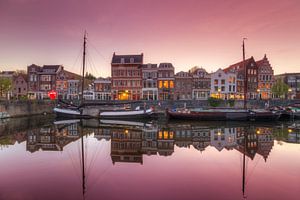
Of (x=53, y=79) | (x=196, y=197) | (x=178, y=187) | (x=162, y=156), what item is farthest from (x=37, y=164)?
(x=53, y=79)

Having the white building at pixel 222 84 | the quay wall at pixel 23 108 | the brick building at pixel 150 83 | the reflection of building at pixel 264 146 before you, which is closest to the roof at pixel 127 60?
the brick building at pixel 150 83

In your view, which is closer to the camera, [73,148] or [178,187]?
[178,187]

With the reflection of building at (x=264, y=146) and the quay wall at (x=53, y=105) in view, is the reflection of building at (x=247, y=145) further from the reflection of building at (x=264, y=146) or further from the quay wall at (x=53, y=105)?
the quay wall at (x=53, y=105)

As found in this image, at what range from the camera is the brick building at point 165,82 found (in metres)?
62.9

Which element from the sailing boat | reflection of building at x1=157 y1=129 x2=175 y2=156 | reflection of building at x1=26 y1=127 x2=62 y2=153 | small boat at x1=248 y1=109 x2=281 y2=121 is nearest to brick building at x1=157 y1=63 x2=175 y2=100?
the sailing boat

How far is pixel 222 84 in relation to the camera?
6588cm

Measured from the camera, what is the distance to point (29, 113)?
45781 millimetres

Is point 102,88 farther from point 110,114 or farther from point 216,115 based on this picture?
point 216,115

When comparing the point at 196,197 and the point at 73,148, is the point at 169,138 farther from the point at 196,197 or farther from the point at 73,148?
the point at 196,197

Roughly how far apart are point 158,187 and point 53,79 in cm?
6892

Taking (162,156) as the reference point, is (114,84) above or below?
above

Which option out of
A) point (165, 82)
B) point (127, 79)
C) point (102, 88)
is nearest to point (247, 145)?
point (165, 82)

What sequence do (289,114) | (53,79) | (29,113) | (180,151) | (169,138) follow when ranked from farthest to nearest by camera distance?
(53,79)
(29,113)
(289,114)
(169,138)
(180,151)

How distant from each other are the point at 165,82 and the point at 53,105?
103ft
